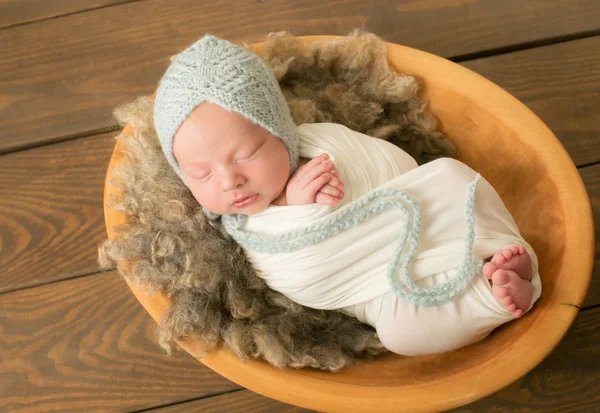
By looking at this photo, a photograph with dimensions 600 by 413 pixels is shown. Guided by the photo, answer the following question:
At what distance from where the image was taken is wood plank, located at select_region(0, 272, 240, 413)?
1024 mm

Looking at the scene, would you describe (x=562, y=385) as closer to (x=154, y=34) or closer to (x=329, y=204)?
(x=329, y=204)

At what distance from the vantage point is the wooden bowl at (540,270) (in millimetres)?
699

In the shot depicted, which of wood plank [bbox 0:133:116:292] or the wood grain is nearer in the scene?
the wood grain

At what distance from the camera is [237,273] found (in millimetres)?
832

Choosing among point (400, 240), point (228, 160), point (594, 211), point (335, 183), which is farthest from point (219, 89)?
point (594, 211)

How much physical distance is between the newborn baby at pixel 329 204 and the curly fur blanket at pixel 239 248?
0.04 meters

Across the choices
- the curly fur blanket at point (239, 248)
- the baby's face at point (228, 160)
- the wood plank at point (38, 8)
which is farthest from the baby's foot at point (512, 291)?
the wood plank at point (38, 8)

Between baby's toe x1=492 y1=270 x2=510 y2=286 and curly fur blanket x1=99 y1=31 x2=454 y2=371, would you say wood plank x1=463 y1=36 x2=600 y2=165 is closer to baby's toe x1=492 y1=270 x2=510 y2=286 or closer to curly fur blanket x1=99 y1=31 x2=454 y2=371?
curly fur blanket x1=99 y1=31 x2=454 y2=371

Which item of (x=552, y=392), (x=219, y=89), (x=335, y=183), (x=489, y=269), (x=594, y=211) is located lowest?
(x=552, y=392)

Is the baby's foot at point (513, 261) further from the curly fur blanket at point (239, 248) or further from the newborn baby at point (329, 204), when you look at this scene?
the curly fur blanket at point (239, 248)

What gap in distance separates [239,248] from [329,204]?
0.16 metres

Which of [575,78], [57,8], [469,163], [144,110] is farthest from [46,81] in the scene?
[575,78]

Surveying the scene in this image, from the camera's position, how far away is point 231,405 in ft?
3.33

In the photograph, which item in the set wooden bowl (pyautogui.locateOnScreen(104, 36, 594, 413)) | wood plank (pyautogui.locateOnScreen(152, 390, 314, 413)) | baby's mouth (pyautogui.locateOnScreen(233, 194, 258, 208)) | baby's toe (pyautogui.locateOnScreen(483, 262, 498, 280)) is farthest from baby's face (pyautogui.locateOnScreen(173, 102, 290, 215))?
wood plank (pyautogui.locateOnScreen(152, 390, 314, 413))
